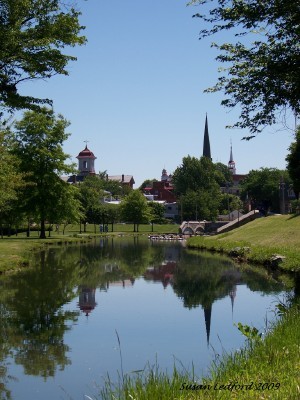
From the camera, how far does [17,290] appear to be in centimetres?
2053

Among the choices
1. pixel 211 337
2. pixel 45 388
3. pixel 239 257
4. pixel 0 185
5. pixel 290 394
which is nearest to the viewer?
pixel 290 394

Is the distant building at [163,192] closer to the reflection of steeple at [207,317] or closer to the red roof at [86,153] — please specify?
the red roof at [86,153]

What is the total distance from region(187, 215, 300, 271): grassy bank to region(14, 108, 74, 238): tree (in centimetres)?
1585

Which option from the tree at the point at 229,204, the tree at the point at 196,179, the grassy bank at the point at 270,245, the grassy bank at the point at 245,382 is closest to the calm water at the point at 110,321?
the grassy bank at the point at 245,382

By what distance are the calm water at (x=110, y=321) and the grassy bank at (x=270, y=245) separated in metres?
2.09

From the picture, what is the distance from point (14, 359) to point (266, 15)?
10.6 metres

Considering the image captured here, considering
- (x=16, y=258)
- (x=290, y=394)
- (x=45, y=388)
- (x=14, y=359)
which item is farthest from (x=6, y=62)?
(x=16, y=258)

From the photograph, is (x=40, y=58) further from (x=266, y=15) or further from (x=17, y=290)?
(x=17, y=290)

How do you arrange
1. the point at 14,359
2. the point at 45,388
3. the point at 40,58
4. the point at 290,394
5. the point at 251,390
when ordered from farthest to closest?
1. the point at 40,58
2. the point at 14,359
3. the point at 45,388
4. the point at 251,390
5. the point at 290,394

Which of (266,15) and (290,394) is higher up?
(266,15)

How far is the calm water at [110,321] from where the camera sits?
10.4 metres

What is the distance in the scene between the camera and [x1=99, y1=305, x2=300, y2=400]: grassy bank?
648cm

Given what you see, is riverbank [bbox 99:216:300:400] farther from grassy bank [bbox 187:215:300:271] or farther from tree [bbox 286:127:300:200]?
tree [bbox 286:127:300:200]

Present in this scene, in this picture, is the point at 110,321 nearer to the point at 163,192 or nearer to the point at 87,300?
the point at 87,300
